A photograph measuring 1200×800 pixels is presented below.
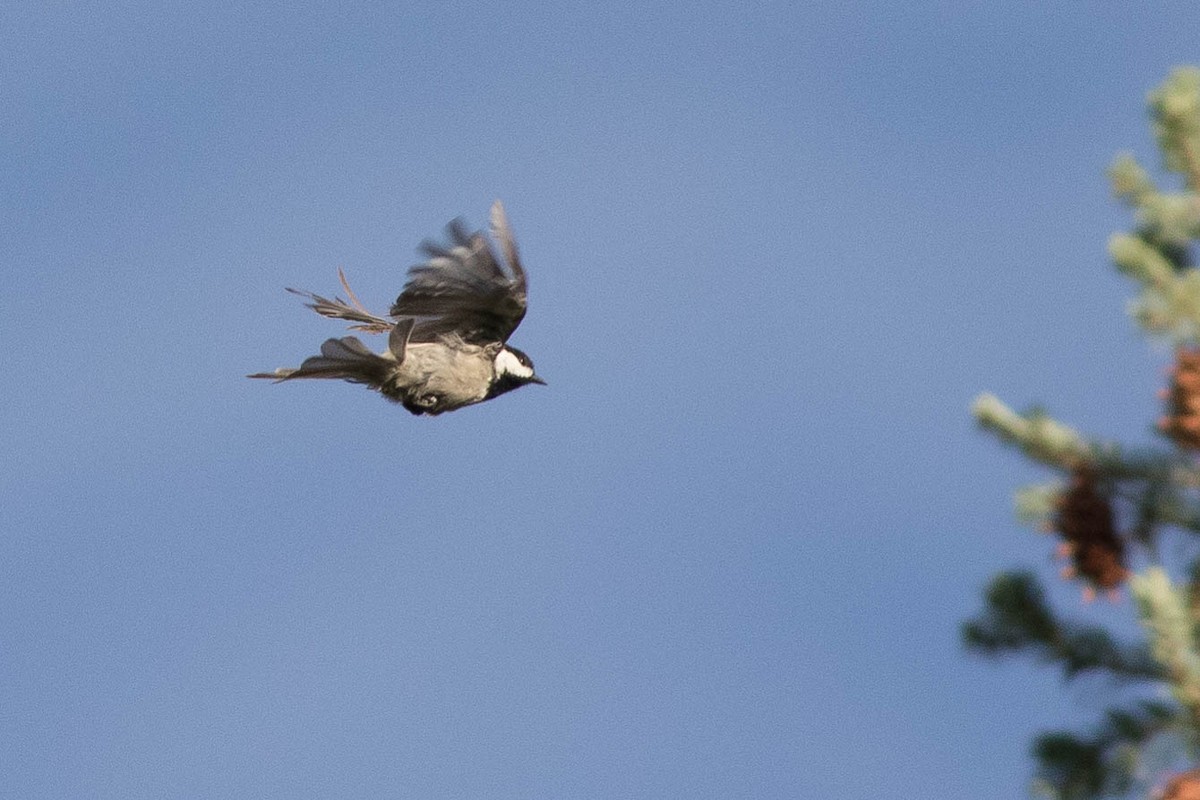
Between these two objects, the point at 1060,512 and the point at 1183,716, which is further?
the point at 1060,512

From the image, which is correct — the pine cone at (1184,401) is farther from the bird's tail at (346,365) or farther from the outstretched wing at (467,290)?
the bird's tail at (346,365)

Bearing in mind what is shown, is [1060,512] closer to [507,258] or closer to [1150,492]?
[1150,492]

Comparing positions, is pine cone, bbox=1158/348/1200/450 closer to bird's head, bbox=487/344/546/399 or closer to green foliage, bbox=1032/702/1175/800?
green foliage, bbox=1032/702/1175/800

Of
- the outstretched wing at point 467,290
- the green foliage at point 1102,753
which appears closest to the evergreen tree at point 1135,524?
the green foliage at point 1102,753

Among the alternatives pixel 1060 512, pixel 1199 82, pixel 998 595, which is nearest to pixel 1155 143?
pixel 1199 82

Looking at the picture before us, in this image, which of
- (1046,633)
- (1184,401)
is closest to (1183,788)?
(1046,633)

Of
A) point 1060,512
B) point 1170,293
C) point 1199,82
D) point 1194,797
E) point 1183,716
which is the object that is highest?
point 1199,82
